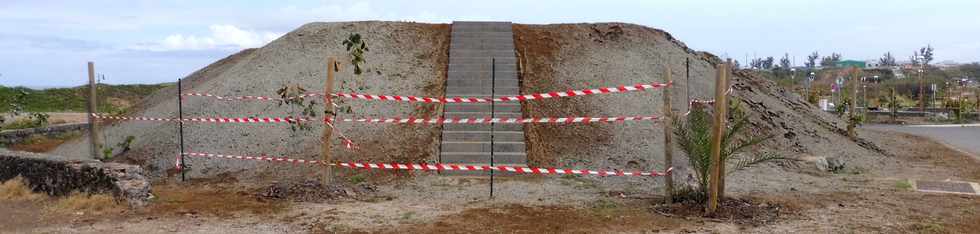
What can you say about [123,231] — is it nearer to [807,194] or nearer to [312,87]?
[312,87]

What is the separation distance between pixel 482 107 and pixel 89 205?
7.48m

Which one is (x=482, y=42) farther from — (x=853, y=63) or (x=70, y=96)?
(x=70, y=96)

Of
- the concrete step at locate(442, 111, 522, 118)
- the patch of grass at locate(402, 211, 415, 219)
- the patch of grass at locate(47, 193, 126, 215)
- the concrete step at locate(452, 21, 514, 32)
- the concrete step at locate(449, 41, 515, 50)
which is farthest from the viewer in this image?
the concrete step at locate(452, 21, 514, 32)

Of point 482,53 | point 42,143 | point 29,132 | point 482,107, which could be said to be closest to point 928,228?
point 482,107

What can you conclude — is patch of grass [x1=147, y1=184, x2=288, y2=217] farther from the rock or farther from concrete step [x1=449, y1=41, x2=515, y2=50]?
the rock

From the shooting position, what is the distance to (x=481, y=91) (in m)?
15.4

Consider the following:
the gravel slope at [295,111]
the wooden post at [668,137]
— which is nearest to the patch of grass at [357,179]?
the gravel slope at [295,111]

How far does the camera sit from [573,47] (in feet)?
58.2

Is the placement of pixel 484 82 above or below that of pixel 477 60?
below

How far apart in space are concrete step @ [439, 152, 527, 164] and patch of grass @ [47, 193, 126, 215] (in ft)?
17.1

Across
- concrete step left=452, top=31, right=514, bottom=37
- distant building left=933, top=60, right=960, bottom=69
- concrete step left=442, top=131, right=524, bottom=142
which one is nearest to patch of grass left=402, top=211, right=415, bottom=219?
concrete step left=442, top=131, right=524, bottom=142

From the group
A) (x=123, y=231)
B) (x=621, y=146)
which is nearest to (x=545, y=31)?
(x=621, y=146)

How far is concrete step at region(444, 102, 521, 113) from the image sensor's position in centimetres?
1436

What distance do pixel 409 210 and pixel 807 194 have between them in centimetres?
577
